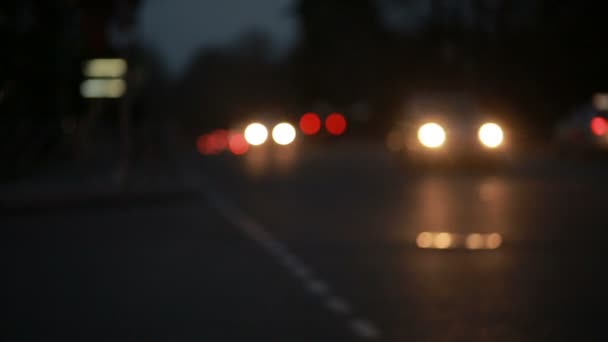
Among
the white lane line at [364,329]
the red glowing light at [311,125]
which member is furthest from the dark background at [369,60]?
the white lane line at [364,329]

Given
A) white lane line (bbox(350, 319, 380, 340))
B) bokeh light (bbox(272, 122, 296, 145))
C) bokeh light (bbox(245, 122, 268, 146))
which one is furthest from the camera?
bokeh light (bbox(272, 122, 296, 145))

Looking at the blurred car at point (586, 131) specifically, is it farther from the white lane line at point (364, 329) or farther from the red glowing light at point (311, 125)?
the red glowing light at point (311, 125)

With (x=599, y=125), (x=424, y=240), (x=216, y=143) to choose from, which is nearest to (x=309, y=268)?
(x=424, y=240)

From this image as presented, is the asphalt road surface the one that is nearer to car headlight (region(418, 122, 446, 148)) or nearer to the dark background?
car headlight (region(418, 122, 446, 148))

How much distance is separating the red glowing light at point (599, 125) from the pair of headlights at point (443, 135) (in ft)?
8.77

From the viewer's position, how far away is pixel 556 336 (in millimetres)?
8844

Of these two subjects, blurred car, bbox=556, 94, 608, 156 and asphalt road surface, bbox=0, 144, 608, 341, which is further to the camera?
blurred car, bbox=556, 94, 608, 156

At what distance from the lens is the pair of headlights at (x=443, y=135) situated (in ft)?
107

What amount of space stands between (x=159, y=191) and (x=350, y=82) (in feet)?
214

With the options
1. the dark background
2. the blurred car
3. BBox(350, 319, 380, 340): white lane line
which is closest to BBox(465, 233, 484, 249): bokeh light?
BBox(350, 319, 380, 340): white lane line

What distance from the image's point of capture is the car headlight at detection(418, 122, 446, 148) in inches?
1296

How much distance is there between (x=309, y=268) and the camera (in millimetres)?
13203

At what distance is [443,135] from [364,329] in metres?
23.9

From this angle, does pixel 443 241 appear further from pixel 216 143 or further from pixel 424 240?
pixel 216 143
